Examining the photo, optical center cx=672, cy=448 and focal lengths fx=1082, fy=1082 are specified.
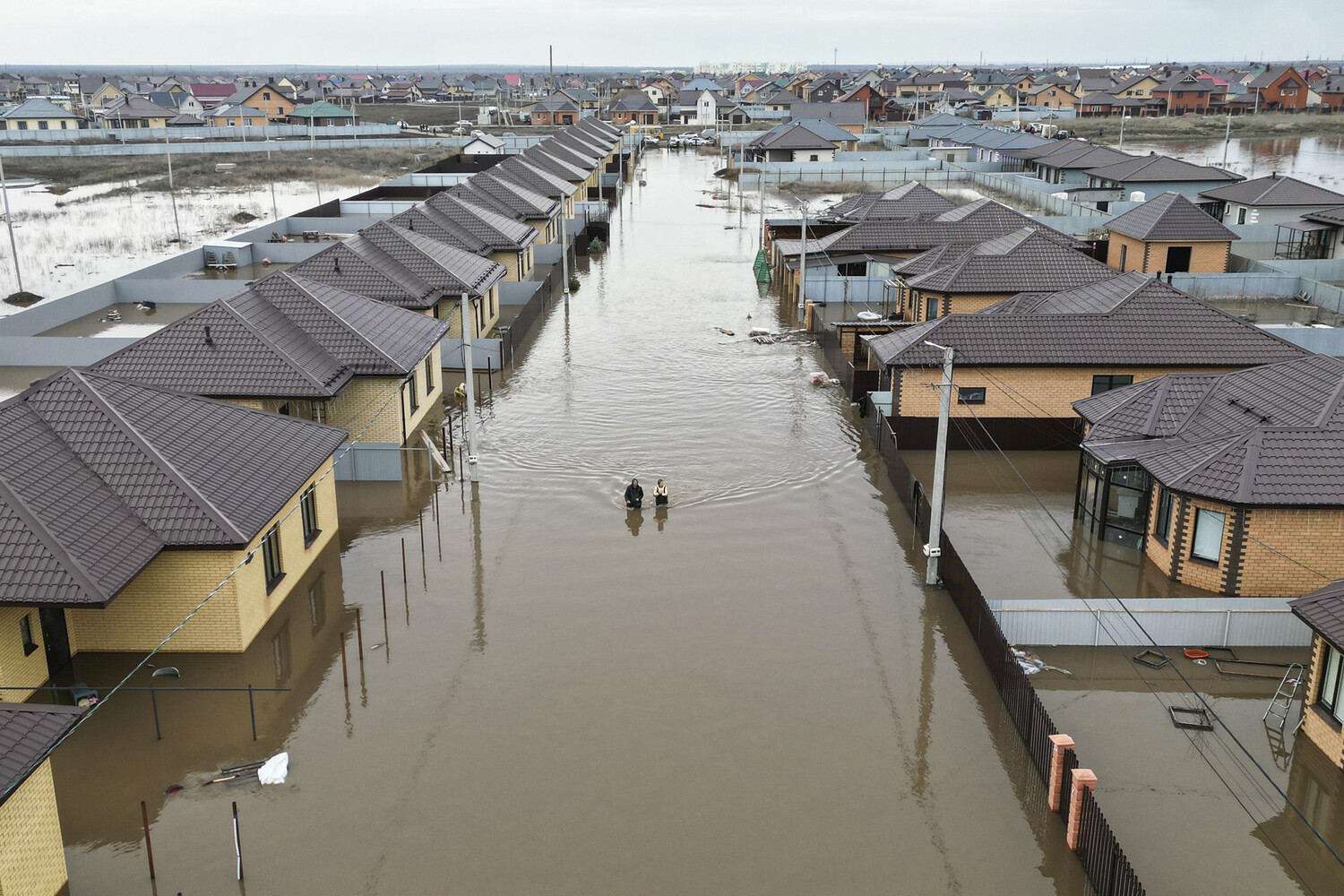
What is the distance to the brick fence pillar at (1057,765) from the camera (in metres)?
15.3

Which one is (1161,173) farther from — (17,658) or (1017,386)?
(17,658)

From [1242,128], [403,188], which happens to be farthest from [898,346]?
[1242,128]

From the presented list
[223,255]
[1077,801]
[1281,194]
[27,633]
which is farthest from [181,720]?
[1281,194]

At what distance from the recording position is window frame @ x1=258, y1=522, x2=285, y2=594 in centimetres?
2158

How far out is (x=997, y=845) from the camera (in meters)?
15.3

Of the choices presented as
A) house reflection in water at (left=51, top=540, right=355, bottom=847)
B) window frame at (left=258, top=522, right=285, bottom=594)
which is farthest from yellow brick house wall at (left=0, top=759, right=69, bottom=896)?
window frame at (left=258, top=522, right=285, bottom=594)

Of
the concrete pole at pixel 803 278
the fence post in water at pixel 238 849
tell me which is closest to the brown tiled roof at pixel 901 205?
the concrete pole at pixel 803 278

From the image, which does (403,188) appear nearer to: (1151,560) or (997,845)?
(1151,560)

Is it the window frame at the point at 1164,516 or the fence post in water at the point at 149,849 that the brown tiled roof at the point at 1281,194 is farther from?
the fence post in water at the point at 149,849

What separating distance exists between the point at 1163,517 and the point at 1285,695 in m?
5.41

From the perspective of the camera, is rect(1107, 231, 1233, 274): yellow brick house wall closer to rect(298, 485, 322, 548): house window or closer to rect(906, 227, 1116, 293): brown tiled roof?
rect(906, 227, 1116, 293): brown tiled roof

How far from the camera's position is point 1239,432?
22.9 meters

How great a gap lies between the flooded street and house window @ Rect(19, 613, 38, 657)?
1.23 m

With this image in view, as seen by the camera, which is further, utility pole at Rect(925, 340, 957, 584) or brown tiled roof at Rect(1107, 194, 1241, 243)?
brown tiled roof at Rect(1107, 194, 1241, 243)
